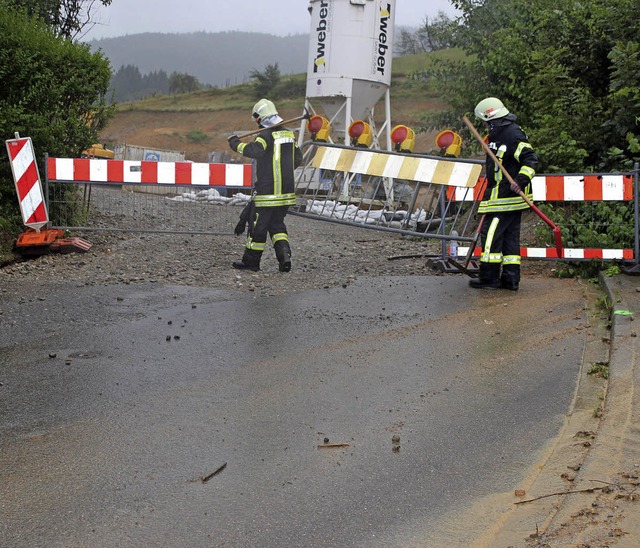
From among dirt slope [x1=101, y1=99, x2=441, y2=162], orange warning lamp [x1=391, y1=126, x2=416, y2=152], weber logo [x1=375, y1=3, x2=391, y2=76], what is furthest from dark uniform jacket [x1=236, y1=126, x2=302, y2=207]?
dirt slope [x1=101, y1=99, x2=441, y2=162]

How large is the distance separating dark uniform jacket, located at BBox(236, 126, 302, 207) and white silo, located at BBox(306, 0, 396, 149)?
15712 mm

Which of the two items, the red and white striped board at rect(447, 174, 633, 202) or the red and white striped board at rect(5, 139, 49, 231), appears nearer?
the red and white striped board at rect(447, 174, 633, 202)

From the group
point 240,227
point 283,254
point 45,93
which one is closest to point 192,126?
point 45,93

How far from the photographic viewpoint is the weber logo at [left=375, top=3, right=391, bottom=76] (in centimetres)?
2717

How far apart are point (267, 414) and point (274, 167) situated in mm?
5796

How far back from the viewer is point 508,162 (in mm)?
9781

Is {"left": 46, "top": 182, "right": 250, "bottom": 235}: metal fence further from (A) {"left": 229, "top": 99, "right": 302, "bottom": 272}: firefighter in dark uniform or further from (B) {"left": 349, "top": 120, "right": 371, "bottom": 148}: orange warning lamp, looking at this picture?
(B) {"left": 349, "top": 120, "right": 371, "bottom": 148}: orange warning lamp

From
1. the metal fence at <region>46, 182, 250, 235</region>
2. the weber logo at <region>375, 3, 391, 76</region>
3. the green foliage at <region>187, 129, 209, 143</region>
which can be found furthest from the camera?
the green foliage at <region>187, 129, 209, 143</region>

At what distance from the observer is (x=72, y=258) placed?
11477mm

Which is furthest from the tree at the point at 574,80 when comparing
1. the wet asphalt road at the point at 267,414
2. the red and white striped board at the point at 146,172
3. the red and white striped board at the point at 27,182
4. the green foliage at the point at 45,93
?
the red and white striped board at the point at 27,182

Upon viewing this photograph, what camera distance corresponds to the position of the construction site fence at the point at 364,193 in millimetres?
10430

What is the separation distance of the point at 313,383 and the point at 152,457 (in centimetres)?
164

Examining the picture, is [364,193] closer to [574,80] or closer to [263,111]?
[263,111]

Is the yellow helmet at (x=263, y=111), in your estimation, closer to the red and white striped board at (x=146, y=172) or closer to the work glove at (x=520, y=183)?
the red and white striped board at (x=146, y=172)
